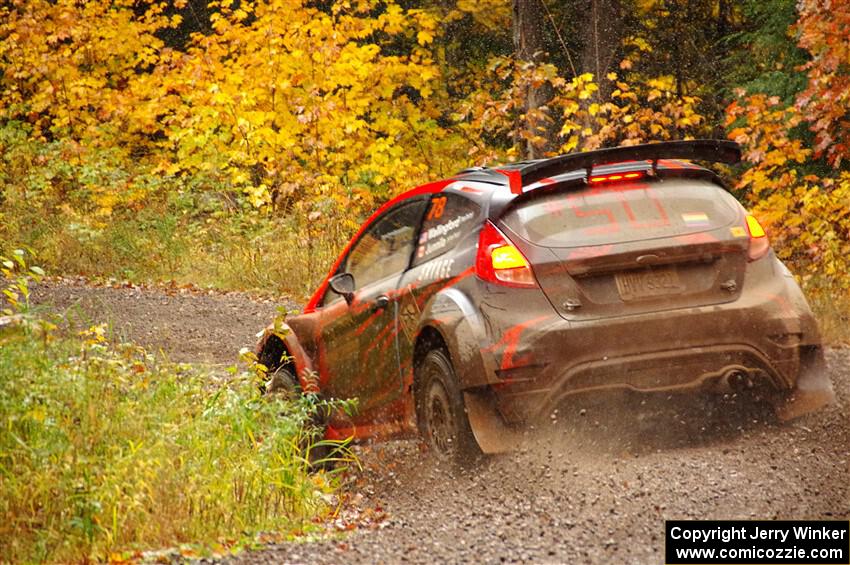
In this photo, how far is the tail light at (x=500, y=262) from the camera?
5.76m

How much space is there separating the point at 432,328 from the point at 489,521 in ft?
3.87

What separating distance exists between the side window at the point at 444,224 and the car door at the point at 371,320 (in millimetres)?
128

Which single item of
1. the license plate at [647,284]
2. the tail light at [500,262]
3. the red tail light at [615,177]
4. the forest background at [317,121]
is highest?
the forest background at [317,121]

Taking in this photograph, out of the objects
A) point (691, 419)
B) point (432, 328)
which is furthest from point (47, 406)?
point (691, 419)

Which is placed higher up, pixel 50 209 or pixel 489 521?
pixel 50 209

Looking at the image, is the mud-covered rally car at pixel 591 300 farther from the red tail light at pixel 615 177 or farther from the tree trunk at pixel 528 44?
the tree trunk at pixel 528 44

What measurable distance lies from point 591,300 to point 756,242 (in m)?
1.03

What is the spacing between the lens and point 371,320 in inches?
275

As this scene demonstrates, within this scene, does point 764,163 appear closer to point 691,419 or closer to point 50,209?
point 691,419

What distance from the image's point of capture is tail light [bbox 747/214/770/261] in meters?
6.00

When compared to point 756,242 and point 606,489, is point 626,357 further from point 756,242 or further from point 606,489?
point 756,242

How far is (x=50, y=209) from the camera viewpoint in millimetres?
19797

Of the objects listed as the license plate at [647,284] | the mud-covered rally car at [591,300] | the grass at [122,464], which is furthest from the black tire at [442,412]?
the license plate at [647,284]

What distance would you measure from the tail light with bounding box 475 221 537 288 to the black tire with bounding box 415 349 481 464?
1.80ft
